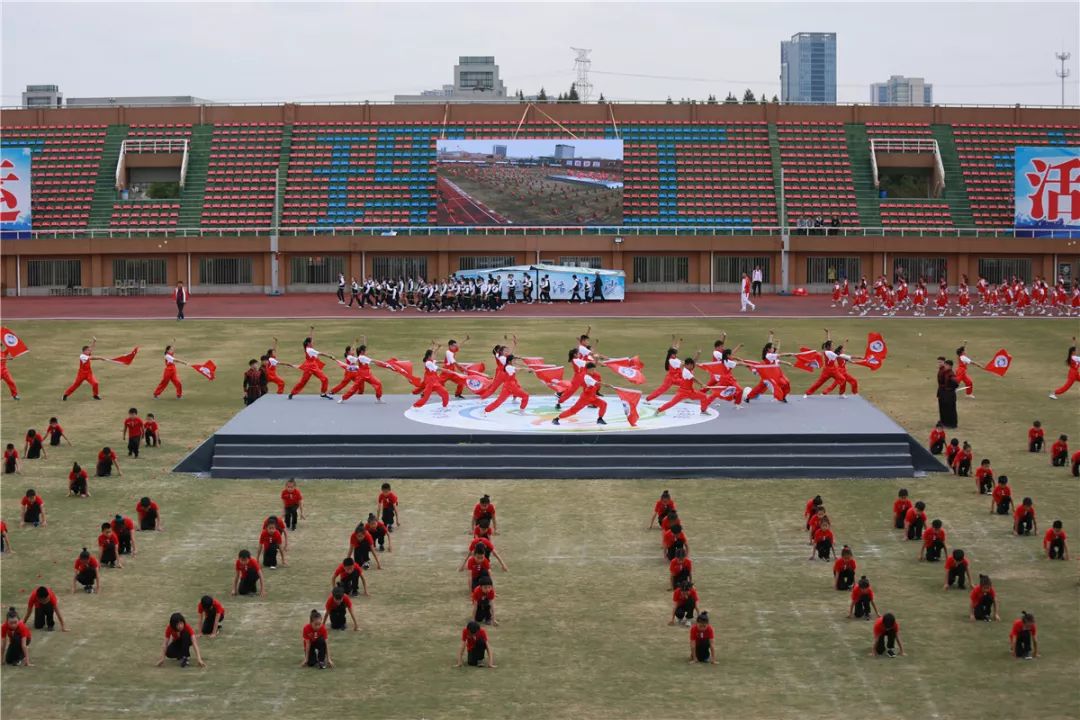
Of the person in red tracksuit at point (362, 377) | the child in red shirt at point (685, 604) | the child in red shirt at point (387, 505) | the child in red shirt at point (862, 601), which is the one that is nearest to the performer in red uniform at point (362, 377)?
the person in red tracksuit at point (362, 377)

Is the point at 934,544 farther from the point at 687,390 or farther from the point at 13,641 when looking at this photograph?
the point at 13,641

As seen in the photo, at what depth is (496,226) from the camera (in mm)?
69125

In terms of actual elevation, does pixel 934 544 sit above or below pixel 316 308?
below

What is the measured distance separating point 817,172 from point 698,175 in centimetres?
616

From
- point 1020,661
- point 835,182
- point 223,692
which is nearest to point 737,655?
point 1020,661

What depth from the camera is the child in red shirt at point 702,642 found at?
1723 cm

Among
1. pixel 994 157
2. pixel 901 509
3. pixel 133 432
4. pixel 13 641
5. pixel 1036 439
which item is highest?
pixel 994 157

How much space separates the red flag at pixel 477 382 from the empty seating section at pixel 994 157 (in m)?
46.0

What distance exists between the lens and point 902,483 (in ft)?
88.7

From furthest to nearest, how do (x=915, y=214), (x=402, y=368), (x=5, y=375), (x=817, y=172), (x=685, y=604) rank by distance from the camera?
(x=817, y=172) → (x=915, y=214) → (x=5, y=375) → (x=402, y=368) → (x=685, y=604)

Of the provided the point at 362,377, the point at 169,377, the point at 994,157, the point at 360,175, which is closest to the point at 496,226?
the point at 360,175

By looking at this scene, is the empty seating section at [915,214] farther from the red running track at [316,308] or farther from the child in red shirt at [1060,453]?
the child in red shirt at [1060,453]

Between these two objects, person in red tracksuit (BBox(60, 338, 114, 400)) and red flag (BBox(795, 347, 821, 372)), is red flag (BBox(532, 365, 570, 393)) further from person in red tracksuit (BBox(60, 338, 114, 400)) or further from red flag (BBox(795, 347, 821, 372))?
person in red tracksuit (BBox(60, 338, 114, 400))

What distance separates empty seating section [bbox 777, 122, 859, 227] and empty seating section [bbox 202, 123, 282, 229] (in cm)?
2621
